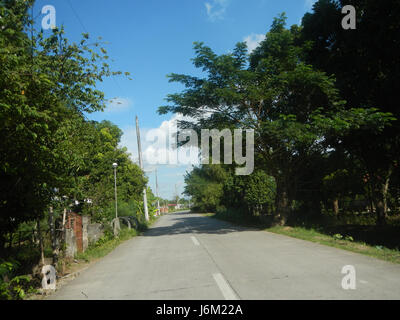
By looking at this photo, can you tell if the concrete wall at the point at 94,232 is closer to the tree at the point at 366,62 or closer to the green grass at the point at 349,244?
the green grass at the point at 349,244

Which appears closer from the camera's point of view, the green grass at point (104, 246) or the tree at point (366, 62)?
the green grass at point (104, 246)

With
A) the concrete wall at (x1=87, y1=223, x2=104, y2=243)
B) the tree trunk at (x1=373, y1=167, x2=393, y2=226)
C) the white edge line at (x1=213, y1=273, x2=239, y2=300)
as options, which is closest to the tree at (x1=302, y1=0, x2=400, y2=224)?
the tree trunk at (x1=373, y1=167, x2=393, y2=226)

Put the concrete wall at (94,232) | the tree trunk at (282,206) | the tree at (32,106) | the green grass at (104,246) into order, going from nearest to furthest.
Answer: the tree at (32,106), the green grass at (104,246), the concrete wall at (94,232), the tree trunk at (282,206)

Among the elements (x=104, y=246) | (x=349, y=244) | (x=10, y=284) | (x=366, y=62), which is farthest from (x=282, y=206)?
(x=10, y=284)

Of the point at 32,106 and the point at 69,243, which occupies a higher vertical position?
the point at 32,106

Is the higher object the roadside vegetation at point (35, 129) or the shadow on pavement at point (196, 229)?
the roadside vegetation at point (35, 129)

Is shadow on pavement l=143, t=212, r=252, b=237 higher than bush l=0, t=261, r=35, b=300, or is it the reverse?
bush l=0, t=261, r=35, b=300

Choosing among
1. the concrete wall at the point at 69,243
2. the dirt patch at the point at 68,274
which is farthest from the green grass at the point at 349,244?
the concrete wall at the point at 69,243

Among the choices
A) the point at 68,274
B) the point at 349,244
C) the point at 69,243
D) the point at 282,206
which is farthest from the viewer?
the point at 282,206

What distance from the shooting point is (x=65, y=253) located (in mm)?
9148

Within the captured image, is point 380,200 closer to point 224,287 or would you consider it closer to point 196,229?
point 196,229

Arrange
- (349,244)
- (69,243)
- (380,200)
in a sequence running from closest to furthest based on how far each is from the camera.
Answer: (69,243)
(349,244)
(380,200)

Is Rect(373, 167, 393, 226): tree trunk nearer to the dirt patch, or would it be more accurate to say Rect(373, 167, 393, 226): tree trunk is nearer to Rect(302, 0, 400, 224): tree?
Rect(302, 0, 400, 224): tree
